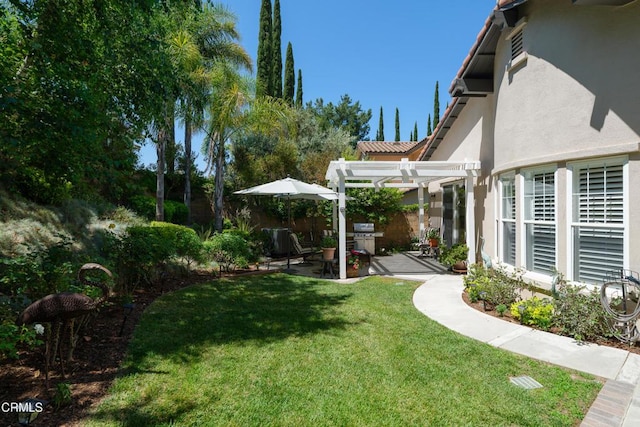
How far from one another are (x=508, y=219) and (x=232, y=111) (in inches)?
446

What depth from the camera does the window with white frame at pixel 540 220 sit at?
255 inches

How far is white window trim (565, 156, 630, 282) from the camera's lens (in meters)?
5.21

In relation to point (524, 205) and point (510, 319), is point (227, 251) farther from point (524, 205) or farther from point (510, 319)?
point (524, 205)

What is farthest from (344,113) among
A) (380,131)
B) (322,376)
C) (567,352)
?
(322,376)

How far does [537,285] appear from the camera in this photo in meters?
6.53

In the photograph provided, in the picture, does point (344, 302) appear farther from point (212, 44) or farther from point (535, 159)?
point (212, 44)

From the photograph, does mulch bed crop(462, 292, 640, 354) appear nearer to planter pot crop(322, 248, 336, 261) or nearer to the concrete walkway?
the concrete walkway

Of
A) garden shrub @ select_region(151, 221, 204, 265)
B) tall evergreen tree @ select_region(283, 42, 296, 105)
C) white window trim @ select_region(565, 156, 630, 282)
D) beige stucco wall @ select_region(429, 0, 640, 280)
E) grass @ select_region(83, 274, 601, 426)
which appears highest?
tall evergreen tree @ select_region(283, 42, 296, 105)

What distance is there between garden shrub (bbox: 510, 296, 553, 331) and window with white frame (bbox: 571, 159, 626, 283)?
0.75 m

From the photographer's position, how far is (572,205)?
6016 millimetres

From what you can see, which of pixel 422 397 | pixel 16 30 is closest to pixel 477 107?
pixel 422 397

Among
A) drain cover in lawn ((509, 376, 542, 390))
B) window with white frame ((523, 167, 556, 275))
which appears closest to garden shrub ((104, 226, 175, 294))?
drain cover in lawn ((509, 376, 542, 390))

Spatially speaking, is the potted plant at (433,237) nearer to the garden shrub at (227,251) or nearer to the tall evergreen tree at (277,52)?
the garden shrub at (227,251)

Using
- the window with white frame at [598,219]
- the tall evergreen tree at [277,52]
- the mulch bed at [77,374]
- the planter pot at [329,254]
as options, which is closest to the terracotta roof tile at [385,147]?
the tall evergreen tree at [277,52]
